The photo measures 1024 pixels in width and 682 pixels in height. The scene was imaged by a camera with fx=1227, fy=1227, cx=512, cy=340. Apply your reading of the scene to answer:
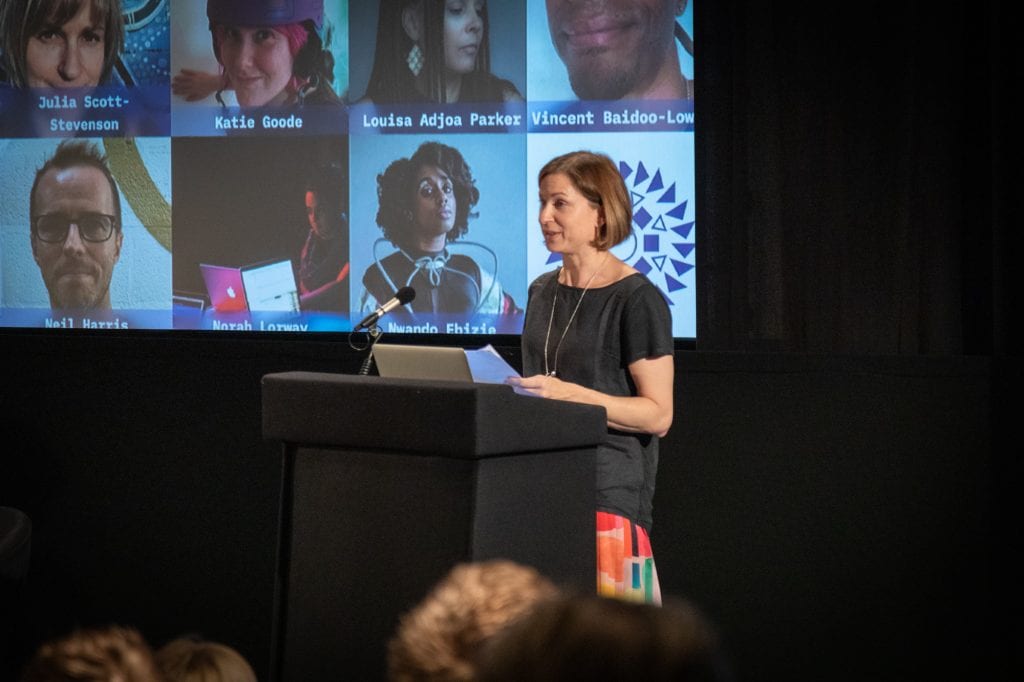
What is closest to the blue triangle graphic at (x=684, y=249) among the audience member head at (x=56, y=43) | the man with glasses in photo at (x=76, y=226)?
the man with glasses in photo at (x=76, y=226)

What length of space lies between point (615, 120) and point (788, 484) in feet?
4.15

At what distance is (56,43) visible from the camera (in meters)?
4.20

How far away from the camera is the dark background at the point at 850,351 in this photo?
3.61 m

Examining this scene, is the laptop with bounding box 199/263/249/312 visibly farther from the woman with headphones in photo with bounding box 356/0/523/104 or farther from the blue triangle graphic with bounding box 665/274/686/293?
the blue triangle graphic with bounding box 665/274/686/293

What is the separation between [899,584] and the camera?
377 cm

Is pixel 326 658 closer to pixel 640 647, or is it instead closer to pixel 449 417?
pixel 449 417

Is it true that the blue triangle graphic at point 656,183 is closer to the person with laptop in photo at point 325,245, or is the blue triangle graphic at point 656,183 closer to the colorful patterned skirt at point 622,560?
the person with laptop in photo at point 325,245

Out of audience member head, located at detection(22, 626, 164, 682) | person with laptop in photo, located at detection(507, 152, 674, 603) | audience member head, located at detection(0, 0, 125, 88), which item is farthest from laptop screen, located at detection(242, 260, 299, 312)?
audience member head, located at detection(22, 626, 164, 682)

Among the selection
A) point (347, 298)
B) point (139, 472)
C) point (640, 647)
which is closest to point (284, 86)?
point (347, 298)

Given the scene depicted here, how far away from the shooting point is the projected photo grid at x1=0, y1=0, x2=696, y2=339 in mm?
3832

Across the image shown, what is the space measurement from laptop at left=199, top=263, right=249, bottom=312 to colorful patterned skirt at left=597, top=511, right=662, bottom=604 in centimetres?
204

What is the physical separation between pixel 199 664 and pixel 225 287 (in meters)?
2.92

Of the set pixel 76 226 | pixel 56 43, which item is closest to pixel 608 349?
pixel 76 226

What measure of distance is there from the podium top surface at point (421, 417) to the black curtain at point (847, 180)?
1622mm
